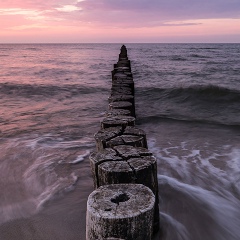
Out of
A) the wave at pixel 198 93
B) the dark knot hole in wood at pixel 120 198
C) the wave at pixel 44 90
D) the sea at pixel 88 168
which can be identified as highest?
the dark knot hole in wood at pixel 120 198

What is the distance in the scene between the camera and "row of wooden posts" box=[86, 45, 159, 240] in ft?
5.03

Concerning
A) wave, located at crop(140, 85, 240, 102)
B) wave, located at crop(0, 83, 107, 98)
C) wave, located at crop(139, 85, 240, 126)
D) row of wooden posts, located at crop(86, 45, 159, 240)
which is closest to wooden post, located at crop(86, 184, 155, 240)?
row of wooden posts, located at crop(86, 45, 159, 240)

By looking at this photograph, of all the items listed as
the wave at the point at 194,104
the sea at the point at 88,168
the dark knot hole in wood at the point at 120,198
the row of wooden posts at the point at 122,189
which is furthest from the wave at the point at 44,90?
the dark knot hole in wood at the point at 120,198

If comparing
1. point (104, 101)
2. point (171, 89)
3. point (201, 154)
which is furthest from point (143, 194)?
point (171, 89)

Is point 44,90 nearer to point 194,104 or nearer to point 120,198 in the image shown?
point 194,104

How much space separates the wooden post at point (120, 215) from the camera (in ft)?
4.99

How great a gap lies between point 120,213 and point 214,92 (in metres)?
11.1

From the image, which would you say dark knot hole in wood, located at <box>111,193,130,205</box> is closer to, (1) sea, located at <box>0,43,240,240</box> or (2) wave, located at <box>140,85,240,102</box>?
(1) sea, located at <box>0,43,240,240</box>

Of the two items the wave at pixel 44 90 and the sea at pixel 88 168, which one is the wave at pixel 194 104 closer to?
the sea at pixel 88 168

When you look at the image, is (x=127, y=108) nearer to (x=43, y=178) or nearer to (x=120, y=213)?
(x=43, y=178)

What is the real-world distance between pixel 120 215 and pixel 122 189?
0.89 feet

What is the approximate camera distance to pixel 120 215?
1522 millimetres

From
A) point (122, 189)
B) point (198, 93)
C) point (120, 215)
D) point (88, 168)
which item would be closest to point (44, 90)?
point (198, 93)

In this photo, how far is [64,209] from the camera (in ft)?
11.1
